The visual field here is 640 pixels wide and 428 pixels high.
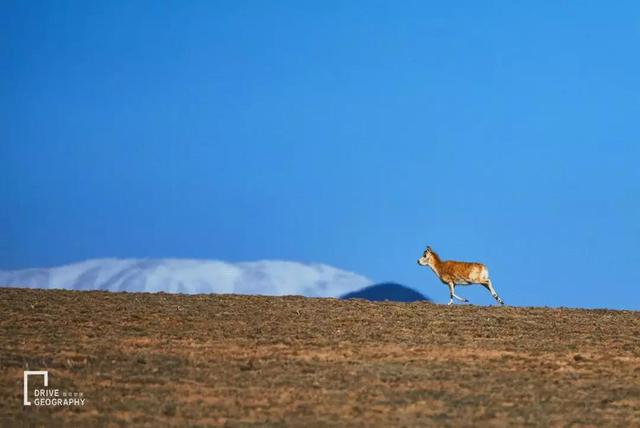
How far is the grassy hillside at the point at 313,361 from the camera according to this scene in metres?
23.4

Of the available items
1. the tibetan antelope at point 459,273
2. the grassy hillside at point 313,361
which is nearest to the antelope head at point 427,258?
the tibetan antelope at point 459,273

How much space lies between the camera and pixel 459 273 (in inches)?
1854

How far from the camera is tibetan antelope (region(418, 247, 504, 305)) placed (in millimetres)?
46375

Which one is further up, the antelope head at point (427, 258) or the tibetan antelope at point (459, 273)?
the antelope head at point (427, 258)

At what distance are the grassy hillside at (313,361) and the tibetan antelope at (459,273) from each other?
3.13m

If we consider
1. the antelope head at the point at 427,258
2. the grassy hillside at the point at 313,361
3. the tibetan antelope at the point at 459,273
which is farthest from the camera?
the antelope head at the point at 427,258

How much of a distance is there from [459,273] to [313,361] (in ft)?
61.5

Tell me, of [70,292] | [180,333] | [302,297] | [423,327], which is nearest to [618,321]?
[423,327]
